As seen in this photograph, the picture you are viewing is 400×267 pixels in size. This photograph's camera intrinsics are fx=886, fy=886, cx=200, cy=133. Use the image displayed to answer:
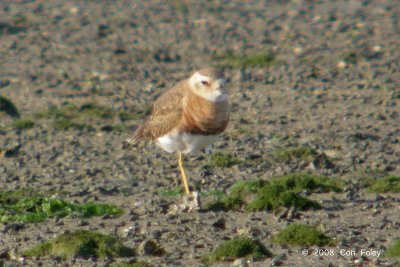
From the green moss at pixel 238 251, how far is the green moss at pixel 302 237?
1.11ft

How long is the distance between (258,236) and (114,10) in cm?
1053

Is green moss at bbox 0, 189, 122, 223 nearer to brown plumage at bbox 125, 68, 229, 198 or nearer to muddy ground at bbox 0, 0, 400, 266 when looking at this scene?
muddy ground at bbox 0, 0, 400, 266

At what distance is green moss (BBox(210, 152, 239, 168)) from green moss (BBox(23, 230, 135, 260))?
3026 millimetres

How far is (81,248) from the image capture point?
26.1 feet

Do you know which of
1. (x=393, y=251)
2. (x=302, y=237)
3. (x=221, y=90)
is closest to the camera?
(x=393, y=251)

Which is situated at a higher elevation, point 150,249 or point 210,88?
point 210,88

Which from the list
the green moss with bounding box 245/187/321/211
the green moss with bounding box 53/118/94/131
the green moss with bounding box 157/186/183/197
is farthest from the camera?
the green moss with bounding box 53/118/94/131

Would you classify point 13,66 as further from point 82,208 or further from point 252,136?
point 82,208

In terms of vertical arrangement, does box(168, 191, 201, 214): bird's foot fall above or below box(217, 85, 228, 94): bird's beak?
below

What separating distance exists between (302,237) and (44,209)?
2.78 meters

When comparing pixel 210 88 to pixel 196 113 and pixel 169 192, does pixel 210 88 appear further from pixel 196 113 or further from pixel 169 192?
pixel 169 192

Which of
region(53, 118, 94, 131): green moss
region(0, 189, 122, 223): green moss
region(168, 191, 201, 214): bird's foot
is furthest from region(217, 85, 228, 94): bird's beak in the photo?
region(53, 118, 94, 131): green moss

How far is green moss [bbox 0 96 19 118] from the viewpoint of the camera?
13000 millimetres

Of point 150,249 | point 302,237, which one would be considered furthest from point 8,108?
point 302,237
